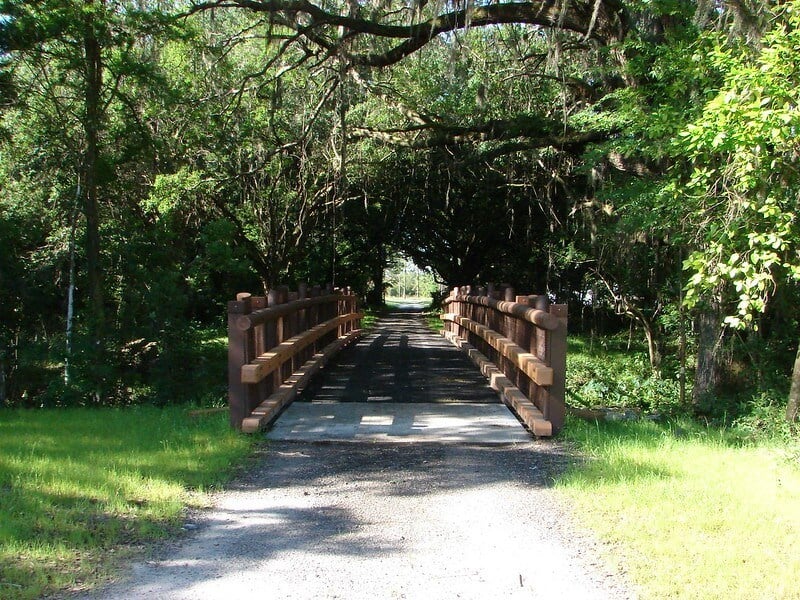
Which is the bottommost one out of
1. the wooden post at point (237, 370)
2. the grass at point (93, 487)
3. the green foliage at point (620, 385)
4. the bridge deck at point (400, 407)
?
the green foliage at point (620, 385)

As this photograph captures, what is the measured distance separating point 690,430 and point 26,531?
21.9 feet

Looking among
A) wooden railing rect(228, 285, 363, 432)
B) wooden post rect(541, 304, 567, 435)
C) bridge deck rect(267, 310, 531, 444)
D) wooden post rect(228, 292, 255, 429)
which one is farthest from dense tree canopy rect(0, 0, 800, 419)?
wooden post rect(228, 292, 255, 429)

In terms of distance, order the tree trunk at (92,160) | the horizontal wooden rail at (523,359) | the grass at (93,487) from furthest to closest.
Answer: the tree trunk at (92,160) < the horizontal wooden rail at (523,359) < the grass at (93,487)

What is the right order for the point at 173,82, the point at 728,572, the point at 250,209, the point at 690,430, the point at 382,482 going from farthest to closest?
the point at 250,209
the point at 173,82
the point at 690,430
the point at 382,482
the point at 728,572

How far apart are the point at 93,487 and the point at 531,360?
4349 millimetres

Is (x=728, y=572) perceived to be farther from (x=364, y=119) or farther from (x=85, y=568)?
(x=364, y=119)

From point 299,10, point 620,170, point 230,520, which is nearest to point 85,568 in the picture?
point 230,520

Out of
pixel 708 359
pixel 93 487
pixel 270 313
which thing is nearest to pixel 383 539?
pixel 93 487

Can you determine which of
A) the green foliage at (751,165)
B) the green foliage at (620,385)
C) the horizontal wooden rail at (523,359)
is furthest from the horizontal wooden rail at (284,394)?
the green foliage at (751,165)

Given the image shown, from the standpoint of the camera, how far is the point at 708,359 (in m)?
11.7

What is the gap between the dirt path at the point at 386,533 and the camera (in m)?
3.76

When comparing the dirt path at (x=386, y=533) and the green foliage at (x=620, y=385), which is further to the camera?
the green foliage at (x=620, y=385)

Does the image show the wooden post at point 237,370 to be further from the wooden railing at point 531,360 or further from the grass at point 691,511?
the grass at point 691,511

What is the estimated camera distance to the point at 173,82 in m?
15.7
